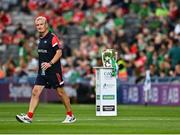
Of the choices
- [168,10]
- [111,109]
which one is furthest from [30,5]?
[111,109]

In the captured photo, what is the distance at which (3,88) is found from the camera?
119 ft

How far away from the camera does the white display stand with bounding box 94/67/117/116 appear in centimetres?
2308

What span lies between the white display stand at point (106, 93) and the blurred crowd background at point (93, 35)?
389 inches

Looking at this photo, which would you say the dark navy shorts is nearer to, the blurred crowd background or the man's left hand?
the man's left hand

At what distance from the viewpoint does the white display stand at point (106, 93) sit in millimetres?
23078

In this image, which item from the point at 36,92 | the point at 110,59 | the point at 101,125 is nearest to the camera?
the point at 101,125

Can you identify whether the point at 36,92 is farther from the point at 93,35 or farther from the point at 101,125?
the point at 93,35

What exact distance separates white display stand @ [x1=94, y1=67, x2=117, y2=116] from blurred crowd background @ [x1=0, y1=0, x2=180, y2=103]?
9.87 meters

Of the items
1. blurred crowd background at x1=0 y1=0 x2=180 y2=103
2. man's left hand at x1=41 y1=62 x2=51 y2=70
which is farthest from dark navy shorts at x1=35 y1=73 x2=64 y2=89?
blurred crowd background at x1=0 y1=0 x2=180 y2=103

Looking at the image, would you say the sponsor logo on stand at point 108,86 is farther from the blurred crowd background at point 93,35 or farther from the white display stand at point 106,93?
the blurred crowd background at point 93,35

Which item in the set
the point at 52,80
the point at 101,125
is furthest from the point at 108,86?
the point at 101,125

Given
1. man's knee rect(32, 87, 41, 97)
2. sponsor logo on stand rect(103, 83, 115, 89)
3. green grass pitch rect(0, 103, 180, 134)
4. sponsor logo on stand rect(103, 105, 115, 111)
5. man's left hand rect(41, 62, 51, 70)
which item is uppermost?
man's left hand rect(41, 62, 51, 70)

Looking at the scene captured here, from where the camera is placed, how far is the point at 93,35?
38.6 m

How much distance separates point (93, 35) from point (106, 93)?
614 inches
